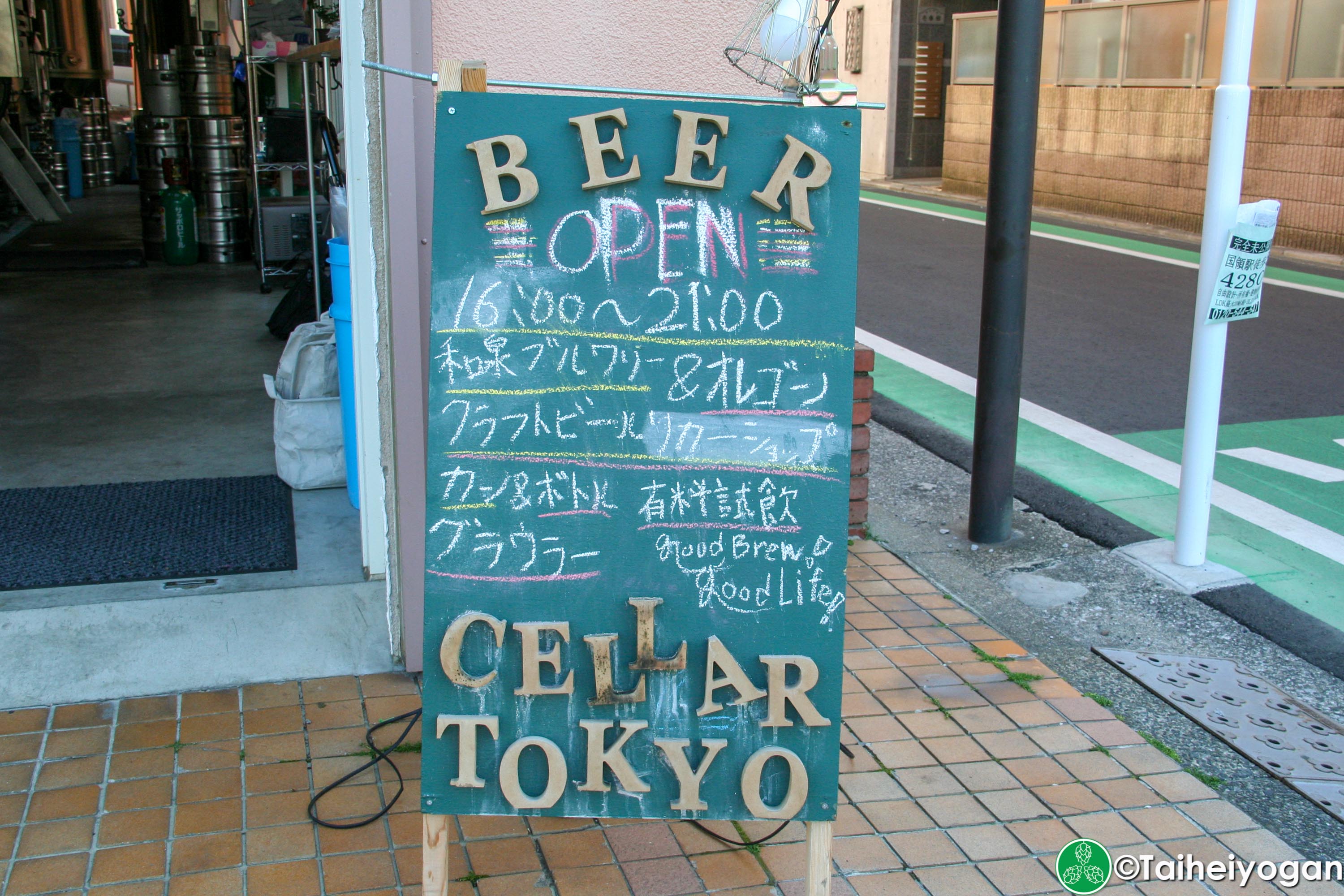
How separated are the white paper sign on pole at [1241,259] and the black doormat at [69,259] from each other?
34.0 feet

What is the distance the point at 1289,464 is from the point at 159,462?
576 centimetres

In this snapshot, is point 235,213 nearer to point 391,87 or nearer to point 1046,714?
point 391,87

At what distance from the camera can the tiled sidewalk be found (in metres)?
2.90

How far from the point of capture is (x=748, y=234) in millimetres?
2551

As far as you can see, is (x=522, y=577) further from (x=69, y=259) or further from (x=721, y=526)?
(x=69, y=259)

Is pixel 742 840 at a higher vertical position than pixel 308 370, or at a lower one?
lower

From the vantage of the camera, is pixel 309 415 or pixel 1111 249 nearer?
pixel 309 415

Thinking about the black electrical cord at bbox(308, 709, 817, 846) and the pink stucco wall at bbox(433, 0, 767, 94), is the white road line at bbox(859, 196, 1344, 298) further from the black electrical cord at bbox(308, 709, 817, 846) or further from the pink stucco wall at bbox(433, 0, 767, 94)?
the black electrical cord at bbox(308, 709, 817, 846)

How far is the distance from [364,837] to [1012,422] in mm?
3172

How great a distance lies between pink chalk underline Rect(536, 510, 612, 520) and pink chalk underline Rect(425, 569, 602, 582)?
127mm

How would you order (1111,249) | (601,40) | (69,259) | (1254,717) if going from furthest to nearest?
(1111,249) < (69,259) < (1254,717) < (601,40)

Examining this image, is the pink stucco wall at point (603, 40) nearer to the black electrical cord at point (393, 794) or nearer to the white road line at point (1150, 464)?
the black electrical cord at point (393, 794)

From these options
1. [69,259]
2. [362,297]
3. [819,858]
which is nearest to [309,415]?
[362,297]

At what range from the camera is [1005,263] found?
487 cm
